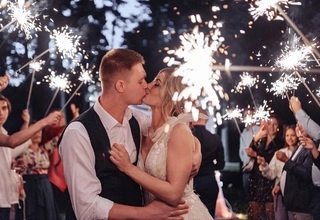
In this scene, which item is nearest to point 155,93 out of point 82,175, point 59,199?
point 82,175

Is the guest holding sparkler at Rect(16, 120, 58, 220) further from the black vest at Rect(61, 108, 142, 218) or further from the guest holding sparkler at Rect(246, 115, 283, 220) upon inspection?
the black vest at Rect(61, 108, 142, 218)

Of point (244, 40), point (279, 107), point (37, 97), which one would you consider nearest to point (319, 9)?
point (279, 107)

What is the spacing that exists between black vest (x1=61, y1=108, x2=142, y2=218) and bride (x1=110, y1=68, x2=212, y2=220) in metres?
0.11

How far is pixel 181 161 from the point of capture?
4504 mm

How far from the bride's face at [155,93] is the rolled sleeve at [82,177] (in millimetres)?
569

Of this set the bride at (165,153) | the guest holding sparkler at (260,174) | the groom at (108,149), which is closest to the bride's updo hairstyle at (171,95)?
the bride at (165,153)

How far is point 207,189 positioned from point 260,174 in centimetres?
160

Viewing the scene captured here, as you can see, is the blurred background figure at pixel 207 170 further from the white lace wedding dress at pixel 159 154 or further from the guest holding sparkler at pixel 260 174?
the white lace wedding dress at pixel 159 154

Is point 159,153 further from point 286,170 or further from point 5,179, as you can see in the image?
point 286,170

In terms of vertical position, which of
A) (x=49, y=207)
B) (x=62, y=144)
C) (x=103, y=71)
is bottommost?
(x=49, y=207)

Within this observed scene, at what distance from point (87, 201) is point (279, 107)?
375 inches

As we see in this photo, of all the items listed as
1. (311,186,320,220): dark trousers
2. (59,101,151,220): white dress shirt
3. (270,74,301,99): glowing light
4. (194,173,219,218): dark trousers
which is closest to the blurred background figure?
(194,173,219,218): dark trousers

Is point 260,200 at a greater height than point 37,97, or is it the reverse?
point 37,97

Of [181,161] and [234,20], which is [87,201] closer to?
[181,161]
